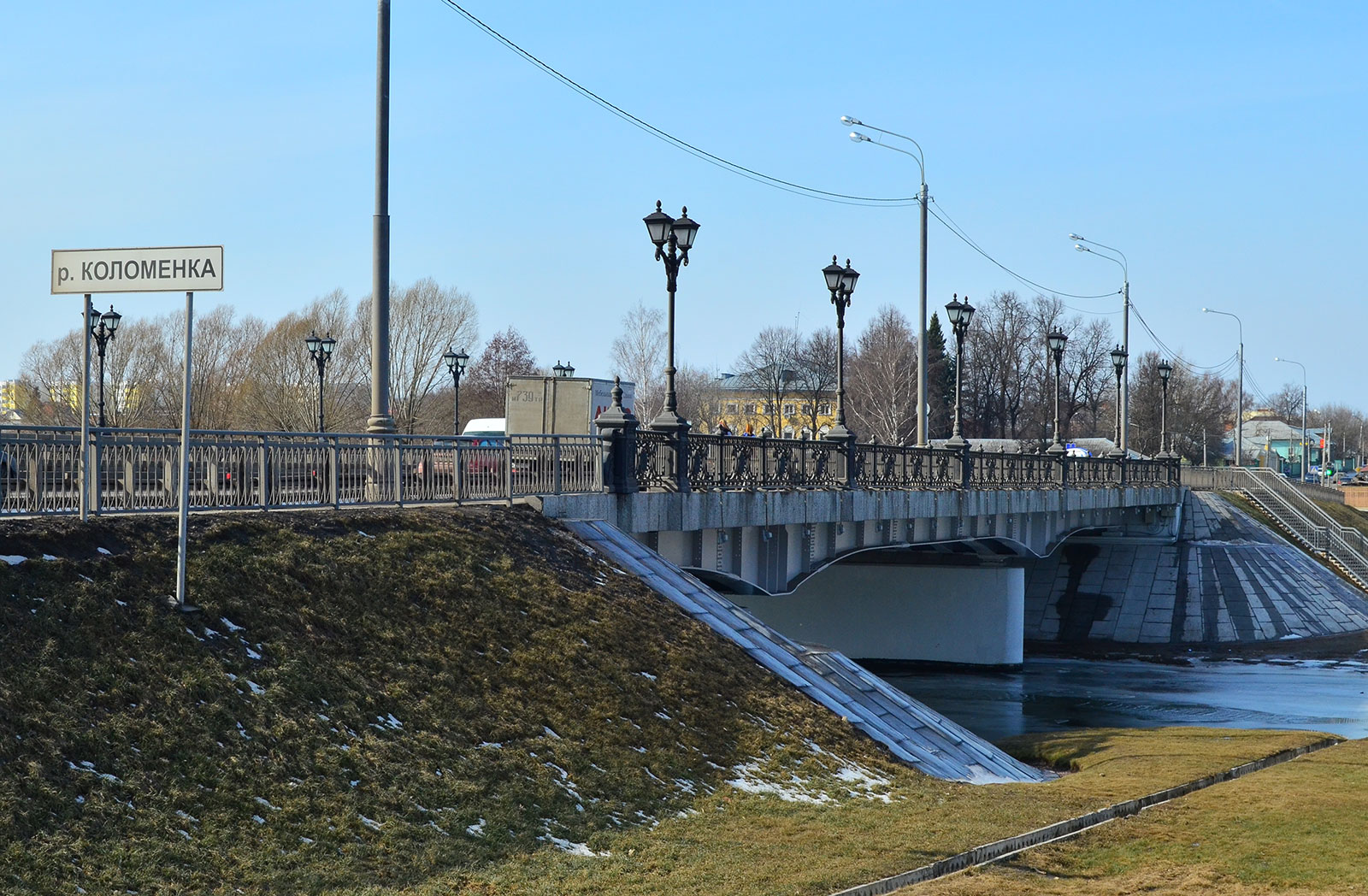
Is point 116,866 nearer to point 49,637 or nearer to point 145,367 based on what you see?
point 49,637

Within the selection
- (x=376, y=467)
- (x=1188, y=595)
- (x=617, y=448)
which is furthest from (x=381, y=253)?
(x=1188, y=595)

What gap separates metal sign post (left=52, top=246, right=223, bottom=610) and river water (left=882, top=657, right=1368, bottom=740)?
61.9ft

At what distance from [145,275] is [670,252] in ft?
35.1

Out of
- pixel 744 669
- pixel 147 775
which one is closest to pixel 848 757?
pixel 744 669

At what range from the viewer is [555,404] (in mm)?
37312

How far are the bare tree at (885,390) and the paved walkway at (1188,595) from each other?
106ft

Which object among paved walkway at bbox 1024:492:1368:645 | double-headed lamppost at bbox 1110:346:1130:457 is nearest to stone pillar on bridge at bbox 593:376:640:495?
paved walkway at bbox 1024:492:1368:645

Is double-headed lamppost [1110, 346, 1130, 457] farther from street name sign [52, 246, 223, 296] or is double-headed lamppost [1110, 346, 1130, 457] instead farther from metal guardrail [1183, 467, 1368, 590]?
street name sign [52, 246, 223, 296]

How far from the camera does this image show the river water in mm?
29953

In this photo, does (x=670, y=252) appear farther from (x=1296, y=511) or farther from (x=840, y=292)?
(x=1296, y=511)

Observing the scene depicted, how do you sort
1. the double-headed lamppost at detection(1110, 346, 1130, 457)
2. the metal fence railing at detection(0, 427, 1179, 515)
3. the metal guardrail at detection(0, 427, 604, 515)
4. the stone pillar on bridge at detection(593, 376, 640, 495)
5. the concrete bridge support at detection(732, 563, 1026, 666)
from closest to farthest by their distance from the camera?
the metal guardrail at detection(0, 427, 604, 515) < the metal fence railing at detection(0, 427, 1179, 515) < the stone pillar on bridge at detection(593, 376, 640, 495) < the concrete bridge support at detection(732, 563, 1026, 666) < the double-headed lamppost at detection(1110, 346, 1130, 457)

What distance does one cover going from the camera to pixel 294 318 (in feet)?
229

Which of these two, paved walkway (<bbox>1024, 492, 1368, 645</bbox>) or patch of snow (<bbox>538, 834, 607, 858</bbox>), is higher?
patch of snow (<bbox>538, 834, 607, 858</bbox>)

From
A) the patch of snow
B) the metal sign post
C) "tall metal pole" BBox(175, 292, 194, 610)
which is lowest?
the patch of snow
